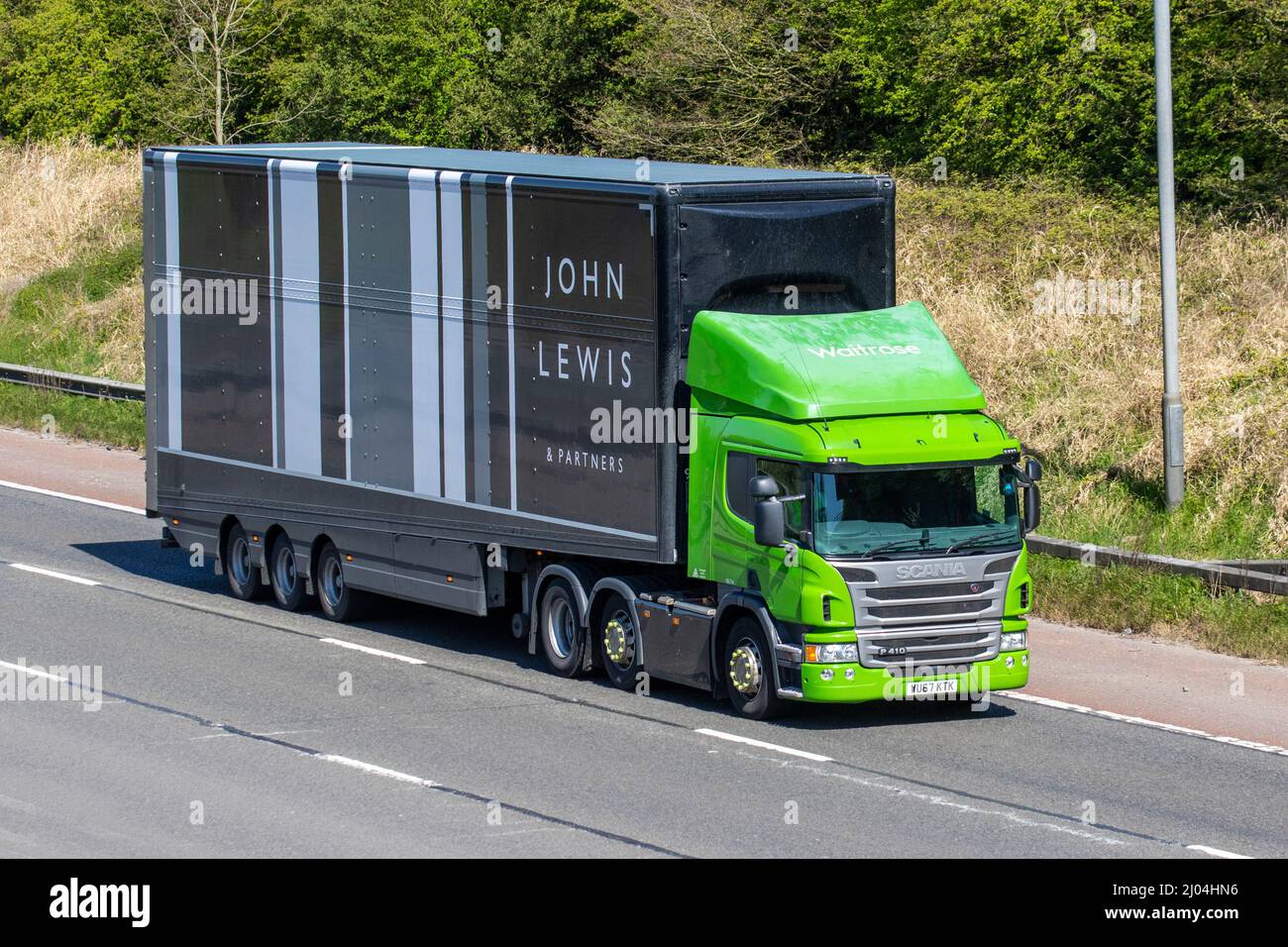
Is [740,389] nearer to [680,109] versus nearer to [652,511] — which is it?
[652,511]

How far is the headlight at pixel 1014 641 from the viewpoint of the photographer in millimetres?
14612

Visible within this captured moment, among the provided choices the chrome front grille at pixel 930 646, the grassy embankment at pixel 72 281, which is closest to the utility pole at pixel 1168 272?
the chrome front grille at pixel 930 646

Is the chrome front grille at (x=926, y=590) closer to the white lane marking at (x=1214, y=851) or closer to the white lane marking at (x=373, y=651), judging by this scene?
the white lane marking at (x=1214, y=851)

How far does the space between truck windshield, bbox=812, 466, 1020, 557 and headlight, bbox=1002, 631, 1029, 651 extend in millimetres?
696

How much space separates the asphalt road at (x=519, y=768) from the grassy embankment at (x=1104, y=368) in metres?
4.54

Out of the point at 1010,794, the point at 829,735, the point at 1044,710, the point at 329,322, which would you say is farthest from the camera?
the point at 329,322

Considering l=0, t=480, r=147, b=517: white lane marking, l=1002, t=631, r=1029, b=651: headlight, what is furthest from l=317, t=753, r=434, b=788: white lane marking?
l=0, t=480, r=147, b=517: white lane marking

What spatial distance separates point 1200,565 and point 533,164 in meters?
7.27

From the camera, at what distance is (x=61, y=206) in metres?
42.6

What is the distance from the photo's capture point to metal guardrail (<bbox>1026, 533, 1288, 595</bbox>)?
58.3 ft

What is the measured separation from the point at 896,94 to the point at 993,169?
5203mm

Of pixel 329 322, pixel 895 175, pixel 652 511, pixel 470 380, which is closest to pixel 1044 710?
pixel 652 511

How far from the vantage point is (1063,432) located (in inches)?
899

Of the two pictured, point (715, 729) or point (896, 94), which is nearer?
point (715, 729)
